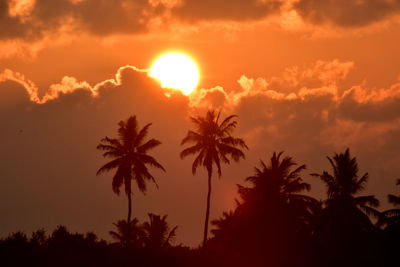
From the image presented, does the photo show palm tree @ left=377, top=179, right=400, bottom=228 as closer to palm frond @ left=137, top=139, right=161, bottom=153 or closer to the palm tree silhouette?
the palm tree silhouette

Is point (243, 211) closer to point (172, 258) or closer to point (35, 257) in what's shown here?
point (172, 258)

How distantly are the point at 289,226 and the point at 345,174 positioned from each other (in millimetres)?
11048

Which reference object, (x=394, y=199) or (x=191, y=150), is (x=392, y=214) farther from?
(x=191, y=150)

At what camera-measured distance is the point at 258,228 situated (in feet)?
212

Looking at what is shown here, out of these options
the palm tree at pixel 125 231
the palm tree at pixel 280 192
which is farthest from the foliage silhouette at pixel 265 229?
the palm tree at pixel 125 231

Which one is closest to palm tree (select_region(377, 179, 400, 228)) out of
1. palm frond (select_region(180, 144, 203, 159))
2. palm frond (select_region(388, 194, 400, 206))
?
palm frond (select_region(388, 194, 400, 206))

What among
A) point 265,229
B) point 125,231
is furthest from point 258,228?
point 125,231

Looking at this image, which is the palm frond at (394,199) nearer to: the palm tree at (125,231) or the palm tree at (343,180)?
the palm tree at (343,180)

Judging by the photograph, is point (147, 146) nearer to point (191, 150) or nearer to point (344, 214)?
point (191, 150)

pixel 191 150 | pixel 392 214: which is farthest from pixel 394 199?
pixel 191 150

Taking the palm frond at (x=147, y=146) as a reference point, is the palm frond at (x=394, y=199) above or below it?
below

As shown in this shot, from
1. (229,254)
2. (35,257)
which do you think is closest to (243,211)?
(229,254)

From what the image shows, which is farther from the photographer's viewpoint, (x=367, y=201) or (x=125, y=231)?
(x=125, y=231)

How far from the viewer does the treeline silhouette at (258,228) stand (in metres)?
64.1
